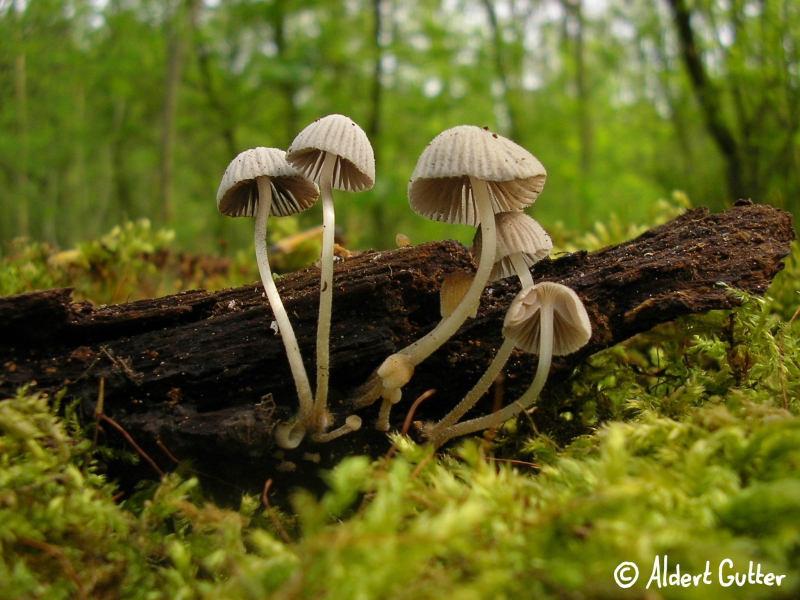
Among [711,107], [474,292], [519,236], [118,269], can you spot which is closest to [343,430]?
[474,292]

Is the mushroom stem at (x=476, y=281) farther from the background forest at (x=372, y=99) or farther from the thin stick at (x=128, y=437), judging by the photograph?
the background forest at (x=372, y=99)

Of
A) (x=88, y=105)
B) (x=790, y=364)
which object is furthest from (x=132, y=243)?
(x=88, y=105)

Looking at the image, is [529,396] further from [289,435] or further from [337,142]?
[337,142]

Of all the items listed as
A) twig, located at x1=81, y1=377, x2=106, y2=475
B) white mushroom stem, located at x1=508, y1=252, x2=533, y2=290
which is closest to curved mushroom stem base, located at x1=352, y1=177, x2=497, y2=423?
white mushroom stem, located at x1=508, y1=252, x2=533, y2=290

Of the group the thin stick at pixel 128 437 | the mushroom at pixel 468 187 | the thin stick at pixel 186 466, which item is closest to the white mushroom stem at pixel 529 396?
the mushroom at pixel 468 187

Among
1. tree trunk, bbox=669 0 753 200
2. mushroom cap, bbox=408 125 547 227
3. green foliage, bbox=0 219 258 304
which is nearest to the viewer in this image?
mushroom cap, bbox=408 125 547 227

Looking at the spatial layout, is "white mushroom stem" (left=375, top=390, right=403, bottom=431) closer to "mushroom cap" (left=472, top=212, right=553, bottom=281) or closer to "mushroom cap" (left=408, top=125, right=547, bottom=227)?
"mushroom cap" (left=472, top=212, right=553, bottom=281)

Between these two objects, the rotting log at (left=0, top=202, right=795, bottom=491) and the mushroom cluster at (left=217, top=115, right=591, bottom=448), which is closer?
the mushroom cluster at (left=217, top=115, right=591, bottom=448)
